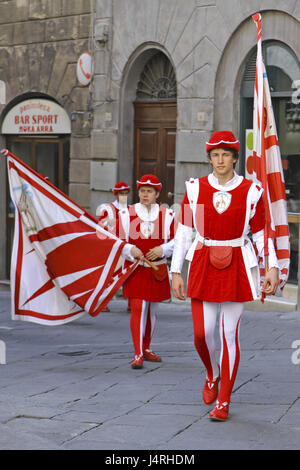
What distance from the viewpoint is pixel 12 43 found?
1723cm

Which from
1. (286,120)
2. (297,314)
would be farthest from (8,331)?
(286,120)

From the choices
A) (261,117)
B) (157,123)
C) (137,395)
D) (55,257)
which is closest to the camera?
(261,117)

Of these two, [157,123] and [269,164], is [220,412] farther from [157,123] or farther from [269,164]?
[157,123]

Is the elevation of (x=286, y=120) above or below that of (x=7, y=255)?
above

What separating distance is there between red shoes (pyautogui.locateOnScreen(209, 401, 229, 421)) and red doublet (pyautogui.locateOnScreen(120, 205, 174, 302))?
7.75 feet

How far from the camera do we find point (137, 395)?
270 inches

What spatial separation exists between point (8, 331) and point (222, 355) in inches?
214

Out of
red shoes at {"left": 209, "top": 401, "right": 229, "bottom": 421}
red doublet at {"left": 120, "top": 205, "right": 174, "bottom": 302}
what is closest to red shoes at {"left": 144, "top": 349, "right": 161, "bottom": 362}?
red doublet at {"left": 120, "top": 205, "right": 174, "bottom": 302}

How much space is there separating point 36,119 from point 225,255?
11.2m

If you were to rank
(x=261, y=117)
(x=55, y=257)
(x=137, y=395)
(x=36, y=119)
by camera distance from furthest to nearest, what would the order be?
(x=36, y=119) → (x=55, y=257) → (x=137, y=395) → (x=261, y=117)

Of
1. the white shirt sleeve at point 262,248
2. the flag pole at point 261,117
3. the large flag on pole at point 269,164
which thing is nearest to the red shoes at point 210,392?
the large flag on pole at point 269,164

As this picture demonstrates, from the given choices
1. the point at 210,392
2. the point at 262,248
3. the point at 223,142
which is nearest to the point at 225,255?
the point at 262,248

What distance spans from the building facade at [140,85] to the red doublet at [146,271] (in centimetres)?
385
